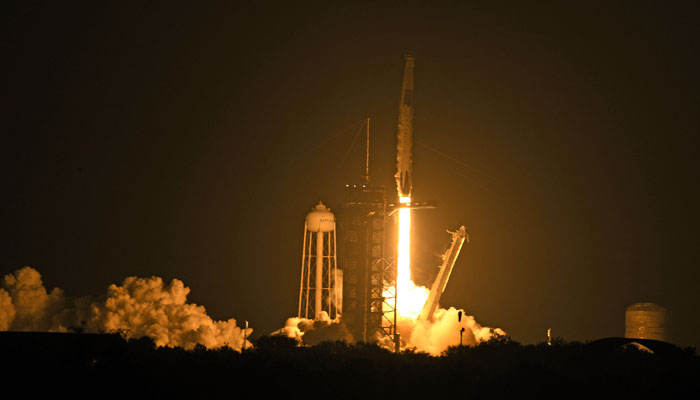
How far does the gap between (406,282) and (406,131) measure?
28.3ft

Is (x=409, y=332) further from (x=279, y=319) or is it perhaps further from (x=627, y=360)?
(x=279, y=319)

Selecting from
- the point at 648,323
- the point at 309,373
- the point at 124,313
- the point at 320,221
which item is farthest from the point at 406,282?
the point at 309,373

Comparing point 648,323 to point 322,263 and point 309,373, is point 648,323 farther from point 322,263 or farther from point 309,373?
point 309,373

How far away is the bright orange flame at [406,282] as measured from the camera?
7412 centimetres

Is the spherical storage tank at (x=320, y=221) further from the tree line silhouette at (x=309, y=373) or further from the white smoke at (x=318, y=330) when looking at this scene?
the tree line silhouette at (x=309, y=373)

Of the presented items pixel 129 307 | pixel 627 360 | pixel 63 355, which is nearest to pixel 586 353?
pixel 627 360

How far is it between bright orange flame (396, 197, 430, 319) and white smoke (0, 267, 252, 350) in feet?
28.5

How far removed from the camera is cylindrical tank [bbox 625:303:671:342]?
87.8 meters

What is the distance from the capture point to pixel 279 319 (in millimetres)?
108625

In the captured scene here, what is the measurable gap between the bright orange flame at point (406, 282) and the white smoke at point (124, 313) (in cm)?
868

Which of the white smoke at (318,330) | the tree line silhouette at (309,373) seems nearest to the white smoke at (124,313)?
the white smoke at (318,330)

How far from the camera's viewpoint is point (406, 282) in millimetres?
75938

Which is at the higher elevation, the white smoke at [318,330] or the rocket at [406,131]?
the rocket at [406,131]

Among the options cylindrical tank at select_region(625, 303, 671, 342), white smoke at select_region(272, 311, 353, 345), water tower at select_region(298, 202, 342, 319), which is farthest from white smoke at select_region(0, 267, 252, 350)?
cylindrical tank at select_region(625, 303, 671, 342)
